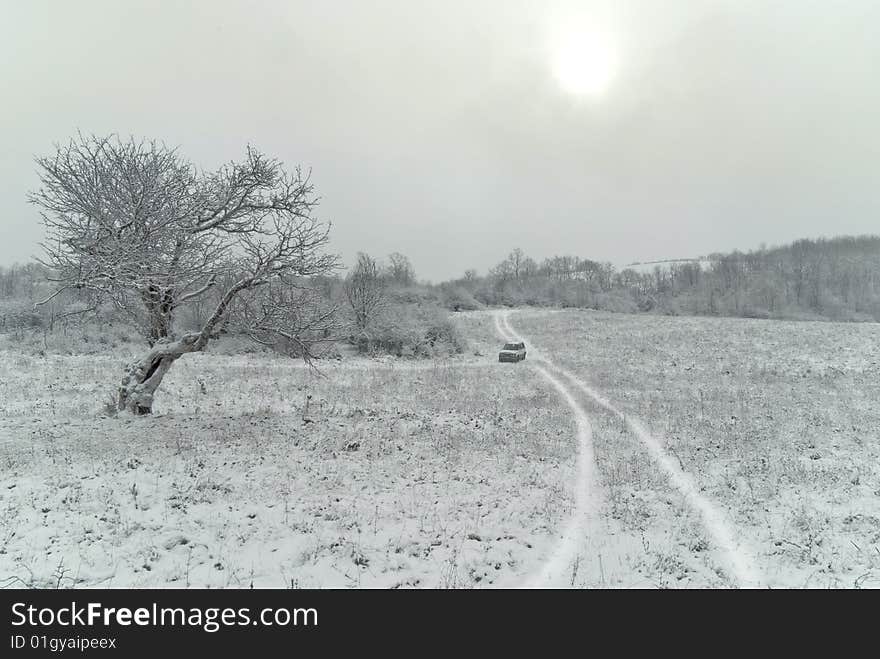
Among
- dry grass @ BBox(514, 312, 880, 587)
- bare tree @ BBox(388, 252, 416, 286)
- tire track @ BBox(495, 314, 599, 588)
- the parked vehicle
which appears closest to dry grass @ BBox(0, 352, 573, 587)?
tire track @ BBox(495, 314, 599, 588)

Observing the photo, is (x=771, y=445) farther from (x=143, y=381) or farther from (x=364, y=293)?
(x=364, y=293)

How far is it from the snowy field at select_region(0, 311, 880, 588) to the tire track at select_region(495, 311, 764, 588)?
0.16 ft

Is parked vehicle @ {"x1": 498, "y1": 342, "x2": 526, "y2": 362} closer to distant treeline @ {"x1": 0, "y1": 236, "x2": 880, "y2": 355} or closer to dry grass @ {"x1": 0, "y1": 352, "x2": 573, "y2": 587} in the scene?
distant treeline @ {"x1": 0, "y1": 236, "x2": 880, "y2": 355}

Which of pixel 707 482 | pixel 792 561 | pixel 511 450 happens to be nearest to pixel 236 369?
pixel 511 450

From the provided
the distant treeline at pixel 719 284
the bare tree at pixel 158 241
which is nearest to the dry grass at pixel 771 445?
the bare tree at pixel 158 241

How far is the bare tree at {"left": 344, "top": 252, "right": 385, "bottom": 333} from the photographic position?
124 ft

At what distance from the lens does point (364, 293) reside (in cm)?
3872

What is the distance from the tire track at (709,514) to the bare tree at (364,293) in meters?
26.1

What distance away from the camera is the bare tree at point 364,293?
37781 mm

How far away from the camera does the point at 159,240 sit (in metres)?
9.80

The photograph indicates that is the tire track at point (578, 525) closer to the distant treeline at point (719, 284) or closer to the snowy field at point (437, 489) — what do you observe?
the snowy field at point (437, 489)
